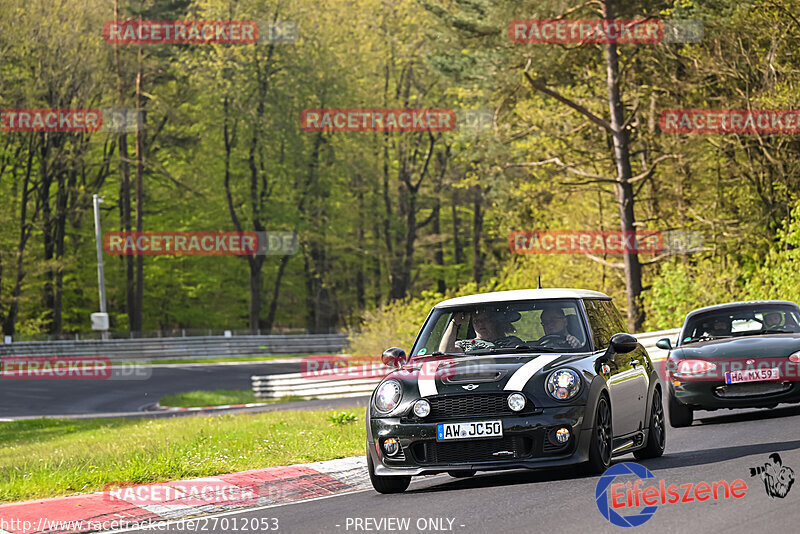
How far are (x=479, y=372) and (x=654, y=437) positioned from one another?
2.67m

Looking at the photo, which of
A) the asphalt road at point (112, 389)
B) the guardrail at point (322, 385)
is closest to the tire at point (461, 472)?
the guardrail at point (322, 385)

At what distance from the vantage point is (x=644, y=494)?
28.1 feet

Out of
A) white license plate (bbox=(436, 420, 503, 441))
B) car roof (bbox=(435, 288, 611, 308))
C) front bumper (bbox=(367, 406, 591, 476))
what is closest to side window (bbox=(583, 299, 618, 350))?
car roof (bbox=(435, 288, 611, 308))

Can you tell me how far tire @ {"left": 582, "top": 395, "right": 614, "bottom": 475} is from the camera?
9234 millimetres

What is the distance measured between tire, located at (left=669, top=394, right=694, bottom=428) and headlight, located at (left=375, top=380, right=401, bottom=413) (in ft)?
19.2

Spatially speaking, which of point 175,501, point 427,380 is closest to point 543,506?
point 427,380

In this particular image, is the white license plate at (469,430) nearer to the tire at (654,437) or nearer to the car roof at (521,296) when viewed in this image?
the car roof at (521,296)

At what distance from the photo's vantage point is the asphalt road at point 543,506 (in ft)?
24.8

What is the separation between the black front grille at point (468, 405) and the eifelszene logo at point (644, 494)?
40.0 inches

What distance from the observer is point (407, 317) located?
3703 cm

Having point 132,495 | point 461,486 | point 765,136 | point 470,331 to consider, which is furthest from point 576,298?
point 765,136

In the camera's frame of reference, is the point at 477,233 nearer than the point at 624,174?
No

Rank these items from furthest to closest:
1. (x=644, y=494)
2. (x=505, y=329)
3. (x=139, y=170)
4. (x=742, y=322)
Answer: (x=139, y=170) < (x=742, y=322) < (x=505, y=329) < (x=644, y=494)

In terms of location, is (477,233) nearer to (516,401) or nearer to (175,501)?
(175,501)
